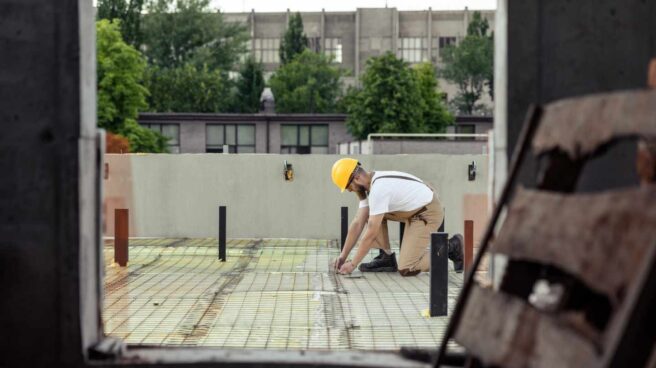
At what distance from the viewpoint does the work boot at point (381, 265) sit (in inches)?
508

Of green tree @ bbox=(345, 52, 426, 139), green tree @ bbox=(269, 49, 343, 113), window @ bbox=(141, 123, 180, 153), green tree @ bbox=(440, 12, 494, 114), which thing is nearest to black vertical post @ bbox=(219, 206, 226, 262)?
window @ bbox=(141, 123, 180, 153)

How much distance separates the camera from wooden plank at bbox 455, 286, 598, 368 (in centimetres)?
321

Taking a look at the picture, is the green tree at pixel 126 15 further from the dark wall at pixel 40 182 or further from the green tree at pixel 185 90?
the dark wall at pixel 40 182

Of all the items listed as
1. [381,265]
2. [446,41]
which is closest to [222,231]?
[381,265]

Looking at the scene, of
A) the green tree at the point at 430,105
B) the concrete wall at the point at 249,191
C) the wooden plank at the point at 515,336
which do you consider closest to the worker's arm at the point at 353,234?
the wooden plank at the point at 515,336

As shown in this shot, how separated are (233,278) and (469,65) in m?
74.0

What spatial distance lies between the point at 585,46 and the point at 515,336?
1582 mm

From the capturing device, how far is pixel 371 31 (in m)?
91.6

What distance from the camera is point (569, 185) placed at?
12.2ft

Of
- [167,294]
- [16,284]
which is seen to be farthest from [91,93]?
[167,294]

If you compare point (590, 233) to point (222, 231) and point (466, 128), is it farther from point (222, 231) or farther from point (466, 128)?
point (466, 128)

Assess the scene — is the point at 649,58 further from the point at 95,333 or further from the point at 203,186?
the point at 203,186

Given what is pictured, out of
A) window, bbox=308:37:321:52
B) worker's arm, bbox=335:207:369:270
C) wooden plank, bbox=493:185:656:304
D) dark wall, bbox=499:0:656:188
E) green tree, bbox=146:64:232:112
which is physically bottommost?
worker's arm, bbox=335:207:369:270

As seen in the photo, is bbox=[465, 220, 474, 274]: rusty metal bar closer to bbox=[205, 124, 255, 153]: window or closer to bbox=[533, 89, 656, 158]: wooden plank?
bbox=[533, 89, 656, 158]: wooden plank
